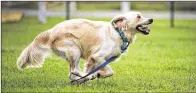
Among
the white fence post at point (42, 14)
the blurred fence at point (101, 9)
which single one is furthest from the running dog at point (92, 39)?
the blurred fence at point (101, 9)

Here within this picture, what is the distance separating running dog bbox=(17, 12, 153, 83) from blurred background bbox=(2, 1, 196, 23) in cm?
1115

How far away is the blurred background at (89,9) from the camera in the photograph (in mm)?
21203

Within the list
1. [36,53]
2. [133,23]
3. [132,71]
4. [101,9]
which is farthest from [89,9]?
[133,23]

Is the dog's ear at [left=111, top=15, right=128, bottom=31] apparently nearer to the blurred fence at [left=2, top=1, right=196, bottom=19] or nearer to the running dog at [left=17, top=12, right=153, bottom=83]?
the running dog at [left=17, top=12, right=153, bottom=83]

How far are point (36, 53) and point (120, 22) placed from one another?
1.19 meters

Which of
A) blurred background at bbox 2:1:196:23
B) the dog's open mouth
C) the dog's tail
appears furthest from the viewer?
blurred background at bbox 2:1:196:23

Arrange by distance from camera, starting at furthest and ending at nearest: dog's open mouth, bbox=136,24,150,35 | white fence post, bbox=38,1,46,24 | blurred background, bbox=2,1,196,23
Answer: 1. blurred background, bbox=2,1,196,23
2. white fence post, bbox=38,1,46,24
3. dog's open mouth, bbox=136,24,150,35

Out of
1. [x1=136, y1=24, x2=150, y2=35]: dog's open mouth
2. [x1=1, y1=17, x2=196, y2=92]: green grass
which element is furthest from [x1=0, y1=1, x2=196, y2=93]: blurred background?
[x1=136, y1=24, x2=150, y2=35]: dog's open mouth

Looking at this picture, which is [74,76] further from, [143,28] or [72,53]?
[143,28]

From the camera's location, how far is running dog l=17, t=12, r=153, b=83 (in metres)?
8.51

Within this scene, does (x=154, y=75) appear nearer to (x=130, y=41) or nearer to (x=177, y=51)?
(x=130, y=41)

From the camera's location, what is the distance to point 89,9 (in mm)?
24875

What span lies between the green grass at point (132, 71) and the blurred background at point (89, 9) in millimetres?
4910

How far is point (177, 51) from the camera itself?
1341 cm
